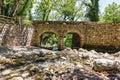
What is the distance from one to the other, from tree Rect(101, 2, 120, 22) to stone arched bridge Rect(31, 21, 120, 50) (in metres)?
12.8

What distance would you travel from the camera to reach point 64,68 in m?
5.97

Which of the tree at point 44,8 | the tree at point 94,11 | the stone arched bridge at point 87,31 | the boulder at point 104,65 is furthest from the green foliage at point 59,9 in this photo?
the boulder at point 104,65

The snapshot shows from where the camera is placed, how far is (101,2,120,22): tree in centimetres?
3147

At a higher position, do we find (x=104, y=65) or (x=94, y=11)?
(x=94, y=11)

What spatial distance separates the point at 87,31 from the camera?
1942cm

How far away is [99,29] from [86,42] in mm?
1512

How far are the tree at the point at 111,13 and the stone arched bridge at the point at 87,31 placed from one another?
12791 mm

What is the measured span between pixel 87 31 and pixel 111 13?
14203 millimetres

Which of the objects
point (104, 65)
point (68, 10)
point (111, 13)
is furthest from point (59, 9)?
point (104, 65)

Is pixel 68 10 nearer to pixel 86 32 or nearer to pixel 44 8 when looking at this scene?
pixel 44 8

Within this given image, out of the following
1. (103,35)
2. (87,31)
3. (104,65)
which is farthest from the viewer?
(87,31)

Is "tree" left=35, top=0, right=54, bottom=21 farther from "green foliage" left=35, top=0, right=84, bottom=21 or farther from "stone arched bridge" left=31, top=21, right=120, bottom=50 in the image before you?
"stone arched bridge" left=31, top=21, right=120, bottom=50

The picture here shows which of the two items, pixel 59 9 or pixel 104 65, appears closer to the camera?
pixel 104 65

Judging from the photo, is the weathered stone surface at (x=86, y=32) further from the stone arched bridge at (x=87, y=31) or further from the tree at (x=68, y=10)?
the tree at (x=68, y=10)
